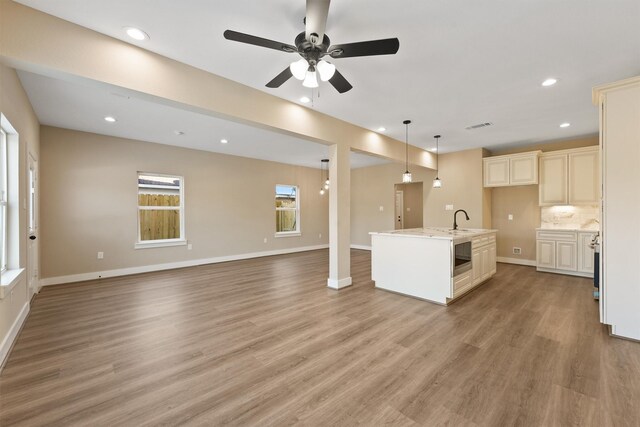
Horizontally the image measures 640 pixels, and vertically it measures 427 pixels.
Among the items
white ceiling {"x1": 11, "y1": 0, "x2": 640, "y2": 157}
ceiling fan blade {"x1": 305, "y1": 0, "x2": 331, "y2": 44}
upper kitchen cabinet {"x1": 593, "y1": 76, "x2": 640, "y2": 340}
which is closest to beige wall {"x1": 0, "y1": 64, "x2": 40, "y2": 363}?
white ceiling {"x1": 11, "y1": 0, "x2": 640, "y2": 157}

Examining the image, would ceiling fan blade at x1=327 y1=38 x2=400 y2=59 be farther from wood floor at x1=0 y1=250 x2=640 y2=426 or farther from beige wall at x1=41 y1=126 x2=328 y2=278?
beige wall at x1=41 y1=126 x2=328 y2=278

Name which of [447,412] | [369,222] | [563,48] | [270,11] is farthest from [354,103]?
[369,222]

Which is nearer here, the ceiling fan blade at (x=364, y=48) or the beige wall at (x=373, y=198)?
the ceiling fan blade at (x=364, y=48)

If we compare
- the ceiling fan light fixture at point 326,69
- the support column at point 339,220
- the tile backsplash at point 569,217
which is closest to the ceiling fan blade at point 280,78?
the ceiling fan light fixture at point 326,69

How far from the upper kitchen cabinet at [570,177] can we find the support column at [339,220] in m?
4.44

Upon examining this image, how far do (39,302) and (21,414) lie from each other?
114 inches

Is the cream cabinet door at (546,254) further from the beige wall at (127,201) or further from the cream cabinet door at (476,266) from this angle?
Result: the beige wall at (127,201)

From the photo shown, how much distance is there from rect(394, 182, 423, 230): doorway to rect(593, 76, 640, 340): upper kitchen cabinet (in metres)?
5.89

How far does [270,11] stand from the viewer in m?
2.11

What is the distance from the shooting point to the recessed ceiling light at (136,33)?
7.52ft

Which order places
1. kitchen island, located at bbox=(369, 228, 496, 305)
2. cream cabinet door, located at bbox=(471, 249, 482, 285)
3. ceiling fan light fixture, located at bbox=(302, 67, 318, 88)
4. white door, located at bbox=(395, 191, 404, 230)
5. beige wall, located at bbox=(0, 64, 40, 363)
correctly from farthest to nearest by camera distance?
white door, located at bbox=(395, 191, 404, 230) → cream cabinet door, located at bbox=(471, 249, 482, 285) → kitchen island, located at bbox=(369, 228, 496, 305) → beige wall, located at bbox=(0, 64, 40, 363) → ceiling fan light fixture, located at bbox=(302, 67, 318, 88)

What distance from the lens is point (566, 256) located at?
5234 mm

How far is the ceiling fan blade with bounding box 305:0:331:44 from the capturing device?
1.75m

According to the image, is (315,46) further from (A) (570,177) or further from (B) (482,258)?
(A) (570,177)
